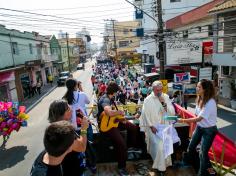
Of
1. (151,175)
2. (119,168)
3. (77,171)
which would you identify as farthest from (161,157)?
(77,171)

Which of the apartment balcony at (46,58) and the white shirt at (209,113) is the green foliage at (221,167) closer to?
the white shirt at (209,113)

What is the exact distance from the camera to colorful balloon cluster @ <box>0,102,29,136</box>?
362 inches

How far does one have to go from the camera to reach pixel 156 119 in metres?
4.97

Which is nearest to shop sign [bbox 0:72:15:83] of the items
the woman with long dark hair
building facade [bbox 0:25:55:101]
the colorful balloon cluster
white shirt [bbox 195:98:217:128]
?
building facade [bbox 0:25:55:101]

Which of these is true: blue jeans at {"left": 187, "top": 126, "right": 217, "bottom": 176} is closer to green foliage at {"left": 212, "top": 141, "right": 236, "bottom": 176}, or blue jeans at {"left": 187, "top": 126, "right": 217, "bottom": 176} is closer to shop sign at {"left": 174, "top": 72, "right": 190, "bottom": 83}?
green foliage at {"left": 212, "top": 141, "right": 236, "bottom": 176}

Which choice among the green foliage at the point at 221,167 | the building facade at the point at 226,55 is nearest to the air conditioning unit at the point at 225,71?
the building facade at the point at 226,55

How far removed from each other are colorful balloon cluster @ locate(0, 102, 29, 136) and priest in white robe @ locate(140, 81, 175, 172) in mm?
5972

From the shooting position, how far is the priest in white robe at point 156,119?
15.8 feet

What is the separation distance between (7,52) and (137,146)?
20.3 m

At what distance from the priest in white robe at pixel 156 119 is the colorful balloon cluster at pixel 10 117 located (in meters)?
5.97

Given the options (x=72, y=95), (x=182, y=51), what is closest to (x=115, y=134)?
(x=72, y=95)

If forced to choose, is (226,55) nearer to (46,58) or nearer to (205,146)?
(205,146)

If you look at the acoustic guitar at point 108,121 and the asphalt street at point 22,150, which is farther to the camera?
the asphalt street at point 22,150

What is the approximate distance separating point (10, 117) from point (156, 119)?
6.29 meters
